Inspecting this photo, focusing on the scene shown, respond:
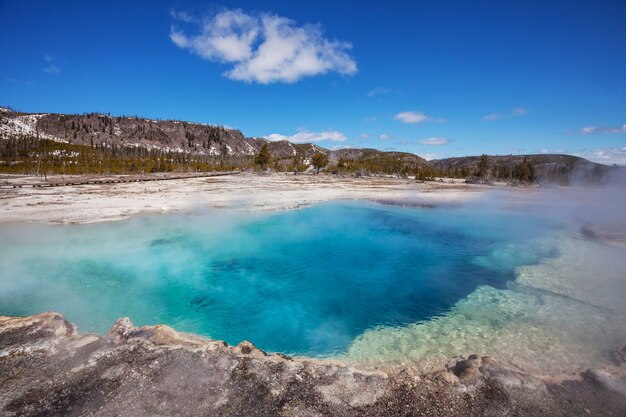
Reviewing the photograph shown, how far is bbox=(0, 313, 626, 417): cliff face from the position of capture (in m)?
4.55

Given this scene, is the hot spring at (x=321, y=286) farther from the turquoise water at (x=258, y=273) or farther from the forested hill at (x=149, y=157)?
the forested hill at (x=149, y=157)

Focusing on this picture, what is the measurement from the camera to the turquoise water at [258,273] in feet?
29.1

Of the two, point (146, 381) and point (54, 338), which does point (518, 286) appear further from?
→ point (54, 338)

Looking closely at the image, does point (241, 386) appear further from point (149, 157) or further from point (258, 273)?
point (149, 157)

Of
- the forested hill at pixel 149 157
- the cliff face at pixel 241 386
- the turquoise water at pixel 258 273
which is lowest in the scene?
the turquoise water at pixel 258 273

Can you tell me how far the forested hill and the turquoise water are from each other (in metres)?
60.8

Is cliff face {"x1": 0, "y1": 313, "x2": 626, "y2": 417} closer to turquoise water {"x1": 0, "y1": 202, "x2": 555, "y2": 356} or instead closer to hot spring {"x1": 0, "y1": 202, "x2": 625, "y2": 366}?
hot spring {"x1": 0, "y1": 202, "x2": 625, "y2": 366}

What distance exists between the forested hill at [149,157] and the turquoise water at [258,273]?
60846mm

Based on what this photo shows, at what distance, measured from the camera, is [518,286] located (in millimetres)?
10719

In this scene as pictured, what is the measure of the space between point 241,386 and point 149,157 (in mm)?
142014

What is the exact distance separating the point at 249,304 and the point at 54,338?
504 cm

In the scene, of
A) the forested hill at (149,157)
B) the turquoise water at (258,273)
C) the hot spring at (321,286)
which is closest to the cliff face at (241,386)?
the hot spring at (321,286)

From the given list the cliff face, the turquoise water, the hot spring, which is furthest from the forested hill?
the cliff face

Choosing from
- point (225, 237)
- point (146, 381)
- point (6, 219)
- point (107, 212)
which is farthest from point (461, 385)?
point (6, 219)
